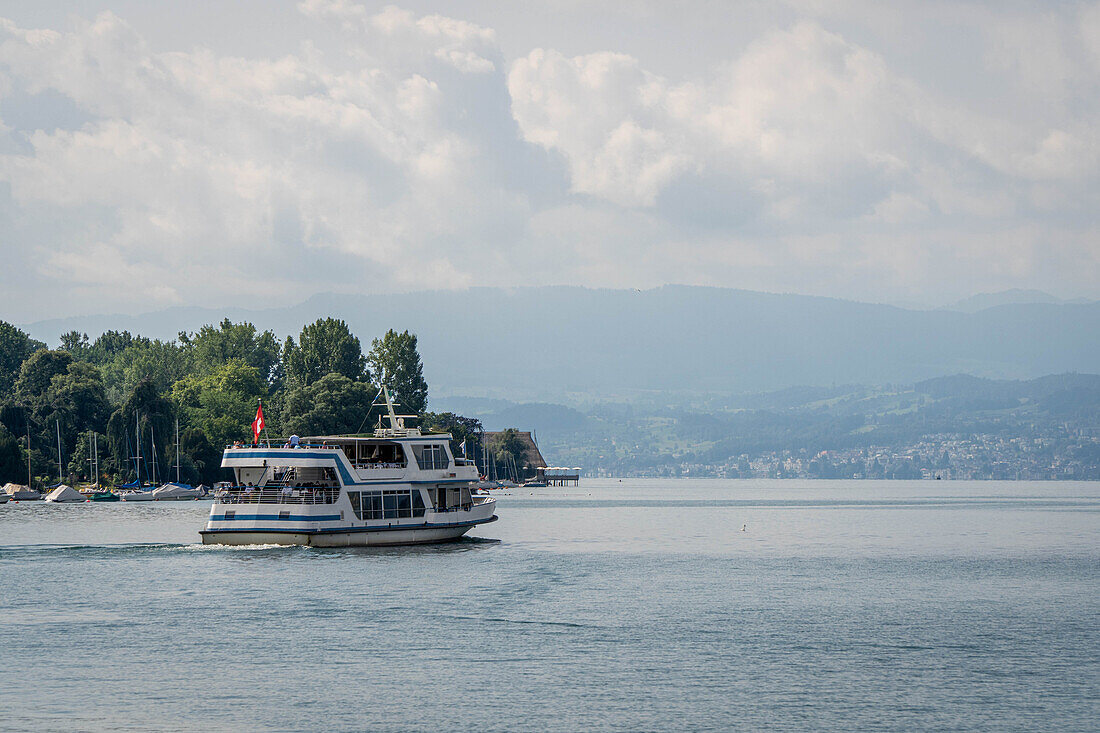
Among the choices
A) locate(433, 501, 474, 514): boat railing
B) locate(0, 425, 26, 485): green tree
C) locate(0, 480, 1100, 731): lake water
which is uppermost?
locate(0, 425, 26, 485): green tree

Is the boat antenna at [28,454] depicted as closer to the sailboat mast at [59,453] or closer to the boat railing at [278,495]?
the sailboat mast at [59,453]

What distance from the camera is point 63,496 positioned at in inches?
7003

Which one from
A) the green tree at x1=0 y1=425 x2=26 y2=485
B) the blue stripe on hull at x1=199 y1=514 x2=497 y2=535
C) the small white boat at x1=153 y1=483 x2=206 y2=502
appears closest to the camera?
the blue stripe on hull at x1=199 y1=514 x2=497 y2=535

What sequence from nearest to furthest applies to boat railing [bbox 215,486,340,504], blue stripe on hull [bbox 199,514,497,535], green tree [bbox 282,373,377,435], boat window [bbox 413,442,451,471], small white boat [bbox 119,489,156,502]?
1. blue stripe on hull [bbox 199,514,497,535]
2. boat railing [bbox 215,486,340,504]
3. boat window [bbox 413,442,451,471]
4. green tree [bbox 282,373,377,435]
5. small white boat [bbox 119,489,156,502]

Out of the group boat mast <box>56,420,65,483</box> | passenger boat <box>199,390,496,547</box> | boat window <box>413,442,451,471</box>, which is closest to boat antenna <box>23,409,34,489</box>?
boat mast <box>56,420,65,483</box>

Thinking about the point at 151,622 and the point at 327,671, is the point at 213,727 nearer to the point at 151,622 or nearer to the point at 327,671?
the point at 327,671

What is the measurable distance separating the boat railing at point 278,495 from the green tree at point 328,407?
9461 centimetres

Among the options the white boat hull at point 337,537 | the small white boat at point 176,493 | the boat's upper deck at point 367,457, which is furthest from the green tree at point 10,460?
the white boat hull at point 337,537

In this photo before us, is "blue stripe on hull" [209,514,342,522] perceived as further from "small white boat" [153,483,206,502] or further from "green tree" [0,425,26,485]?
"green tree" [0,425,26,485]

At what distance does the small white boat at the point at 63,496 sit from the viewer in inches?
6988

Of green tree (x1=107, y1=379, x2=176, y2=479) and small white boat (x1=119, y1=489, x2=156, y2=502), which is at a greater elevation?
green tree (x1=107, y1=379, x2=176, y2=479)

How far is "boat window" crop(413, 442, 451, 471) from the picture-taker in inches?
3378

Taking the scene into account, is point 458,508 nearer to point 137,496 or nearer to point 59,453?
point 137,496

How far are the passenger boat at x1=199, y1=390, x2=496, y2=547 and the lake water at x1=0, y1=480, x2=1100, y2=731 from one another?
66.6 inches
